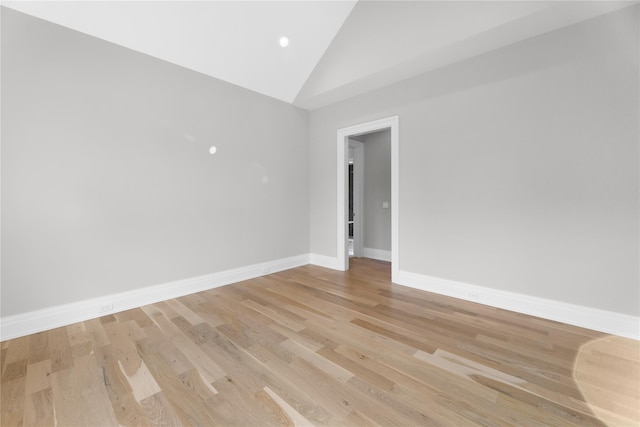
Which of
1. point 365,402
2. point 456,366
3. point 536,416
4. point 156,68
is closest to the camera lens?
point 536,416

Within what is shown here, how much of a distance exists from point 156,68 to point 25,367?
311 centimetres

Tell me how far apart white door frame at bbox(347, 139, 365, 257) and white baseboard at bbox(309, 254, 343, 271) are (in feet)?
3.81

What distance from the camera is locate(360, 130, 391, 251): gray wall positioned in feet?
17.7

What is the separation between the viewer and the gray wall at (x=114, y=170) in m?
2.36

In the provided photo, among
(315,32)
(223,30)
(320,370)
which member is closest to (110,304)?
(320,370)

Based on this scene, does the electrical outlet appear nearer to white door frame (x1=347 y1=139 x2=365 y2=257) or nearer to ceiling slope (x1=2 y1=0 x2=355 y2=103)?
ceiling slope (x1=2 y1=0 x2=355 y2=103)

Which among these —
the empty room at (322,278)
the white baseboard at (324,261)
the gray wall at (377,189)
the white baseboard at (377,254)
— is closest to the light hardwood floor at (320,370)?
the empty room at (322,278)

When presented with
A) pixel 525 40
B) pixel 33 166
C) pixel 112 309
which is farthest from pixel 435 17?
pixel 112 309

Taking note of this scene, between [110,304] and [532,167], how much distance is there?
15.5ft

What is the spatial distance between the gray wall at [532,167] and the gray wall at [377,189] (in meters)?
1.67

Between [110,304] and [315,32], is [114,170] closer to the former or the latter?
[110,304]

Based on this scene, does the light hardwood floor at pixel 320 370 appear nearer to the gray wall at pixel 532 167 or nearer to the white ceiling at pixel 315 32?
the gray wall at pixel 532 167

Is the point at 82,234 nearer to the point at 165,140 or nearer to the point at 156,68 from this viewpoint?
the point at 165,140

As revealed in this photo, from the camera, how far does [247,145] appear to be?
4020mm
